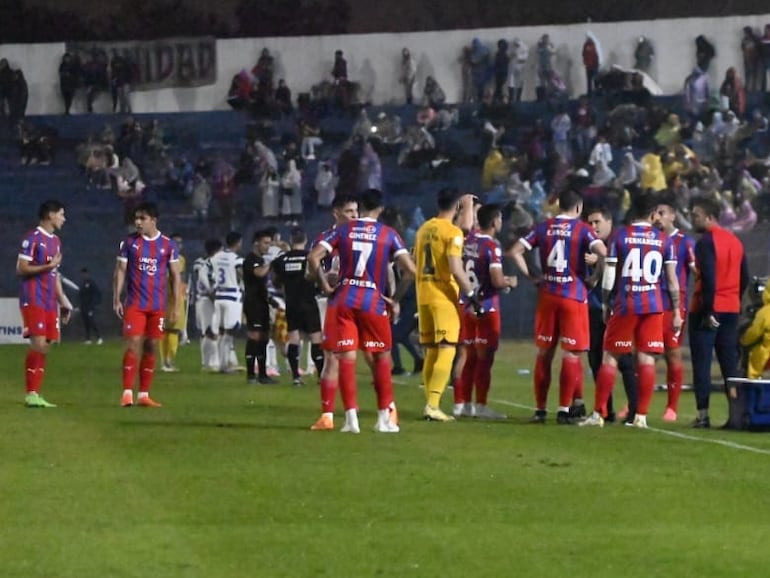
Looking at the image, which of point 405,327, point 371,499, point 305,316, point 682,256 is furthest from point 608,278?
point 405,327

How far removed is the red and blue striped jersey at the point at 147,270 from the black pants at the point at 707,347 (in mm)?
5312

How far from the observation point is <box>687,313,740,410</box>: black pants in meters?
16.0

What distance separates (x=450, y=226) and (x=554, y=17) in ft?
104

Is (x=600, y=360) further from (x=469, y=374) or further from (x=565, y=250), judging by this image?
(x=565, y=250)

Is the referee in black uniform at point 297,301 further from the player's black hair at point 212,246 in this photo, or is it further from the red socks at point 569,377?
the red socks at point 569,377

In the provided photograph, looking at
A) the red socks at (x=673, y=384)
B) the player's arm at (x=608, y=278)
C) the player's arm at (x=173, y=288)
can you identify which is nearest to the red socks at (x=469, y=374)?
the player's arm at (x=608, y=278)

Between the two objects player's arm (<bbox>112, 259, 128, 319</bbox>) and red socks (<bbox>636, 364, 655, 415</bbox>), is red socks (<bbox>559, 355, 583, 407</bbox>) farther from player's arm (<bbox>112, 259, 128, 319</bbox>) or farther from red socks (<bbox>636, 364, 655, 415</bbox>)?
player's arm (<bbox>112, 259, 128, 319</bbox>)

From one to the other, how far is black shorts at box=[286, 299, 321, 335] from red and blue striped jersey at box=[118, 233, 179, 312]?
5.21 meters

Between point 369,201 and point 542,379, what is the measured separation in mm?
2772

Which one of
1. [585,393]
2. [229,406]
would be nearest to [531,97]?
[585,393]

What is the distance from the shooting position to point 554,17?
4612 centimetres

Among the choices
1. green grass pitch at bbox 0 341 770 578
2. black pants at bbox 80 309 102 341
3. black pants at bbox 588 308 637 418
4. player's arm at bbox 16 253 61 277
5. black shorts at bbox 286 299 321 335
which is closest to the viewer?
green grass pitch at bbox 0 341 770 578

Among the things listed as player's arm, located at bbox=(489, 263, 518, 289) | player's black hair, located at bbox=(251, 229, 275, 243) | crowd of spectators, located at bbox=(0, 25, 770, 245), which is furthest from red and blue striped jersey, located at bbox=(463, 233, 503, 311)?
crowd of spectators, located at bbox=(0, 25, 770, 245)

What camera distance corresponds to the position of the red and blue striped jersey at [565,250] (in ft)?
50.7
